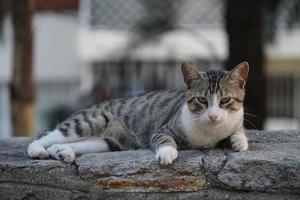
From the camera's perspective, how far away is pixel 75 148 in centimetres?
392

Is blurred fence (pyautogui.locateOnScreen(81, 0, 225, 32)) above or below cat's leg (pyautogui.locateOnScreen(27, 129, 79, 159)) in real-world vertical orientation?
above

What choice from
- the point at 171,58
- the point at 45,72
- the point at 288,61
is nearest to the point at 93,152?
the point at 171,58

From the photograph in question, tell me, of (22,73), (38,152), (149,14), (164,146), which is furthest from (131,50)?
(164,146)

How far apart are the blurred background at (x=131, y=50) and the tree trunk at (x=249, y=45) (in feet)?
0.03

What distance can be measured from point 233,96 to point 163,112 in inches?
24.7

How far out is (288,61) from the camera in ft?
50.7

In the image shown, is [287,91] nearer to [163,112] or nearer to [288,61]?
[288,61]

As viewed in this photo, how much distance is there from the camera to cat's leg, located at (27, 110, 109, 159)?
156 inches

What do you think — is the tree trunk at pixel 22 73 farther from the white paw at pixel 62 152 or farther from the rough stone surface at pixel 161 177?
the rough stone surface at pixel 161 177

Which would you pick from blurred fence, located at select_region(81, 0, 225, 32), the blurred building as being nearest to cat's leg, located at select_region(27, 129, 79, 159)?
blurred fence, located at select_region(81, 0, 225, 32)

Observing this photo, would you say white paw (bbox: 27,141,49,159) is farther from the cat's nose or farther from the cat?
the cat's nose

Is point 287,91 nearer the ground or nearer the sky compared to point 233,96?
nearer the ground

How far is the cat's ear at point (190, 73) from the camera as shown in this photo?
3660 mm

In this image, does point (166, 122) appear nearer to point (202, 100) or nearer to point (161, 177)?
point (202, 100)
